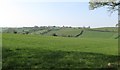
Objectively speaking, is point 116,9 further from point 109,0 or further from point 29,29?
point 29,29

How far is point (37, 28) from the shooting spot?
5236 inches

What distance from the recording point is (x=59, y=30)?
122125 millimetres

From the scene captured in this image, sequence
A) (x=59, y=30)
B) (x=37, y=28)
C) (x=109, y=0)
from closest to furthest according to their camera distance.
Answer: (x=109, y=0), (x=59, y=30), (x=37, y=28)

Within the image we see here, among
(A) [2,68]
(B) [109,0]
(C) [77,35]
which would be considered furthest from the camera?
(C) [77,35]

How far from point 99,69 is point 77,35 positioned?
310ft

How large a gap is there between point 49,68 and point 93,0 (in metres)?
13.0

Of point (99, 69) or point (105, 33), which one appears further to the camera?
point (105, 33)

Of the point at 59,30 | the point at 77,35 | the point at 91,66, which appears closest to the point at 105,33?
the point at 77,35

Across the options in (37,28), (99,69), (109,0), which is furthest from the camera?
(37,28)

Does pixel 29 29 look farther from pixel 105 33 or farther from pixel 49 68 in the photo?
pixel 49 68

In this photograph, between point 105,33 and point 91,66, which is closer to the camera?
point 91,66

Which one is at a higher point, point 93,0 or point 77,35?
point 93,0

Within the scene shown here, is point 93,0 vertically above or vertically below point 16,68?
above

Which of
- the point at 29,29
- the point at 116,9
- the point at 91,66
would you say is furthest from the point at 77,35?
the point at 91,66
